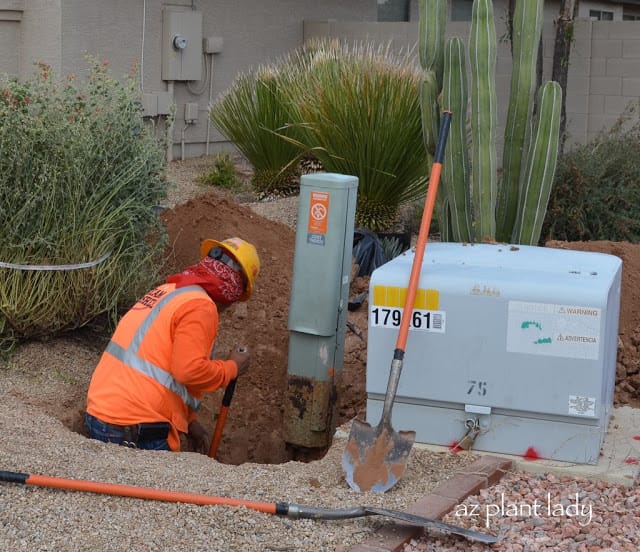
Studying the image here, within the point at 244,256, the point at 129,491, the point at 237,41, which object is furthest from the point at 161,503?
the point at 237,41

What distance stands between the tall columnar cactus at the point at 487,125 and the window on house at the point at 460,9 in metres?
11.0

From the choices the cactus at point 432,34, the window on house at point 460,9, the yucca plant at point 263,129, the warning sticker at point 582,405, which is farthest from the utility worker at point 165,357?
the window on house at point 460,9

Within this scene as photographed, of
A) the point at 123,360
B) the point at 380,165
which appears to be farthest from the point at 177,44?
the point at 123,360

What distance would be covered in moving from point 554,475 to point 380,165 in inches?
201

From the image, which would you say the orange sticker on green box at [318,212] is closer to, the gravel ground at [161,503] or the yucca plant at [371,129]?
the gravel ground at [161,503]

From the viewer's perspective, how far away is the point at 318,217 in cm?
562

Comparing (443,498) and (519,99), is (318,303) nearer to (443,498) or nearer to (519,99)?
(443,498)

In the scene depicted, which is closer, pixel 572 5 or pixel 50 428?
pixel 50 428

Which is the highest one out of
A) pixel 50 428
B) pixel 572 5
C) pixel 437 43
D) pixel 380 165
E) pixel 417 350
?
pixel 572 5

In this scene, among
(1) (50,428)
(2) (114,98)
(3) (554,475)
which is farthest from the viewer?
(2) (114,98)

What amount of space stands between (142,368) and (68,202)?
4.52 feet

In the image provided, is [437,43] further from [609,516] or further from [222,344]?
[609,516]

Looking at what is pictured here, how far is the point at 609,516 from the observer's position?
4359 millimetres

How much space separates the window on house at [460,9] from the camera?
17.9 m
